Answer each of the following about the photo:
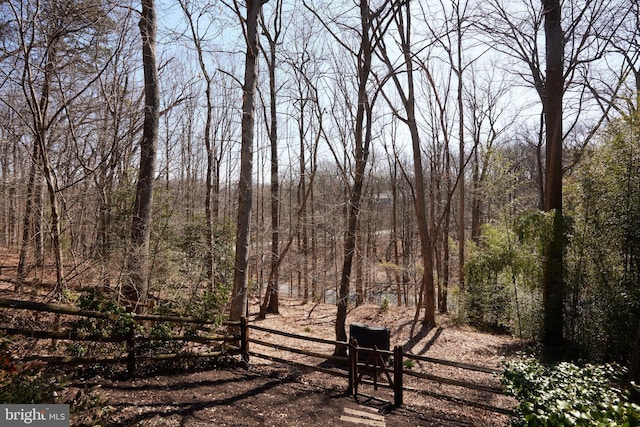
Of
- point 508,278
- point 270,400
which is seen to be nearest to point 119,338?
point 270,400

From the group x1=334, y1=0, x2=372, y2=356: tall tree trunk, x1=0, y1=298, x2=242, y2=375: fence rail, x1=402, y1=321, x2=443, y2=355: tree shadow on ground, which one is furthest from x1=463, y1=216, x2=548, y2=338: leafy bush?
x1=0, y1=298, x2=242, y2=375: fence rail

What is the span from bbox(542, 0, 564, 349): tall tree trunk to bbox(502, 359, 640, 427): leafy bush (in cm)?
555

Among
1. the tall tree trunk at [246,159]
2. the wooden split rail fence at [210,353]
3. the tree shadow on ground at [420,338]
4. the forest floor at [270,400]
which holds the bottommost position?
the tree shadow on ground at [420,338]

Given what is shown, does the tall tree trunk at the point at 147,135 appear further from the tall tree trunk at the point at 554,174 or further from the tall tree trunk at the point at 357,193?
the tall tree trunk at the point at 554,174

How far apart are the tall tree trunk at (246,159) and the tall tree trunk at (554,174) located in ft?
23.0

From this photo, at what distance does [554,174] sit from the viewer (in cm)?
842

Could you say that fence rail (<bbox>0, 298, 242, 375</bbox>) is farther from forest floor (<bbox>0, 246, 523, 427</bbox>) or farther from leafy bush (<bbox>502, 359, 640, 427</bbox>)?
leafy bush (<bbox>502, 359, 640, 427</bbox>)

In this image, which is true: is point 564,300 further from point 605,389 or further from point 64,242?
point 64,242

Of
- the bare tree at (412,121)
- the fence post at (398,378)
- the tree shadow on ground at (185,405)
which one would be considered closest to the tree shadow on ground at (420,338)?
the bare tree at (412,121)

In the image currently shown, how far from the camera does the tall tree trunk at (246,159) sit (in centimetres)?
653

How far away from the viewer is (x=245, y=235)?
664 cm

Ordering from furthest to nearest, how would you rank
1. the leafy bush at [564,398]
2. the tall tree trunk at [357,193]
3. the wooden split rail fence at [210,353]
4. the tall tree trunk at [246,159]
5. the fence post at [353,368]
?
the tall tree trunk at [357,193] < the tall tree trunk at [246,159] < the fence post at [353,368] < the wooden split rail fence at [210,353] < the leafy bush at [564,398]

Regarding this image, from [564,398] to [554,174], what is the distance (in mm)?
7344

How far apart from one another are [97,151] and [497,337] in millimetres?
12572
